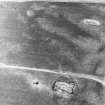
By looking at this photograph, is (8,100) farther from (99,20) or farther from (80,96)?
(99,20)

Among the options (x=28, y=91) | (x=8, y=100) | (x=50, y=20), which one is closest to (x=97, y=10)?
(x=50, y=20)

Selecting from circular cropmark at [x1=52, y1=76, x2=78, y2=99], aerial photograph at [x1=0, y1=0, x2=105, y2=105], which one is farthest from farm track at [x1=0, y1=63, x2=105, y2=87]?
circular cropmark at [x1=52, y1=76, x2=78, y2=99]

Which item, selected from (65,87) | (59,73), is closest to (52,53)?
(59,73)

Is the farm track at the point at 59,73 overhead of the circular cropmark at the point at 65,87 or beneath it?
overhead

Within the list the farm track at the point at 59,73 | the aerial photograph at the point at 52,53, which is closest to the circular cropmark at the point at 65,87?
the aerial photograph at the point at 52,53

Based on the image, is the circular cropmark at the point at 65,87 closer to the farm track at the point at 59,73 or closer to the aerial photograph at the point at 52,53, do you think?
the aerial photograph at the point at 52,53

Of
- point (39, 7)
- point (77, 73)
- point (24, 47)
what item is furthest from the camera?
point (39, 7)

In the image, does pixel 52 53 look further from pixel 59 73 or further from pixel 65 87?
pixel 65 87

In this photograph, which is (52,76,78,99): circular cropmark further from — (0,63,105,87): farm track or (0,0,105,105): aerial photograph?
(0,63,105,87): farm track
